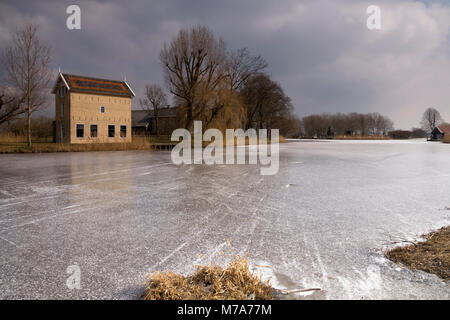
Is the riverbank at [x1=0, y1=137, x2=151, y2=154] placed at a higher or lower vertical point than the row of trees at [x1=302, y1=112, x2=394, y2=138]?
lower

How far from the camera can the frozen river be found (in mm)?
2730

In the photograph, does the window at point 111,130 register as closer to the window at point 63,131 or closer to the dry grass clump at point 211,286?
the window at point 63,131

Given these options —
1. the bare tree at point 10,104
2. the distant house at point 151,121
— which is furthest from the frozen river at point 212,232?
the distant house at point 151,121

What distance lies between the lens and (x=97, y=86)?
31812mm

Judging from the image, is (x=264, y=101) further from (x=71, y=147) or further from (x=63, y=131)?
(x=71, y=147)

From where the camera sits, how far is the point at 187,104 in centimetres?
2852

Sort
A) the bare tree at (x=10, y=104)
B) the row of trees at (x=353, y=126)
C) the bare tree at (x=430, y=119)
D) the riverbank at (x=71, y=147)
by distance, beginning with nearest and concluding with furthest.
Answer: the riverbank at (x=71, y=147) → the bare tree at (x=10, y=104) → the bare tree at (x=430, y=119) → the row of trees at (x=353, y=126)

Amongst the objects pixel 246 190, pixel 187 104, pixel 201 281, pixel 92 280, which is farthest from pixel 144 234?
pixel 187 104

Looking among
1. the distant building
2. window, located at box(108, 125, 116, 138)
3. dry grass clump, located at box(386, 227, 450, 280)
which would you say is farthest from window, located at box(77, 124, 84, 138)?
dry grass clump, located at box(386, 227, 450, 280)

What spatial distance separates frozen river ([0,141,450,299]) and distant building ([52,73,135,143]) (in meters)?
23.4

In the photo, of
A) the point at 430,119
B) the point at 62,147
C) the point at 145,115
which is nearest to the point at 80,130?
the point at 62,147

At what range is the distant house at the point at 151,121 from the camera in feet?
181

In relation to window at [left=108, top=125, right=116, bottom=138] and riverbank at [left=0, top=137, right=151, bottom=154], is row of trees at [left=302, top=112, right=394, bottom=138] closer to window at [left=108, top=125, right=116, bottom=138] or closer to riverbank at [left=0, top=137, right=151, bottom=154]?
window at [left=108, top=125, right=116, bottom=138]
